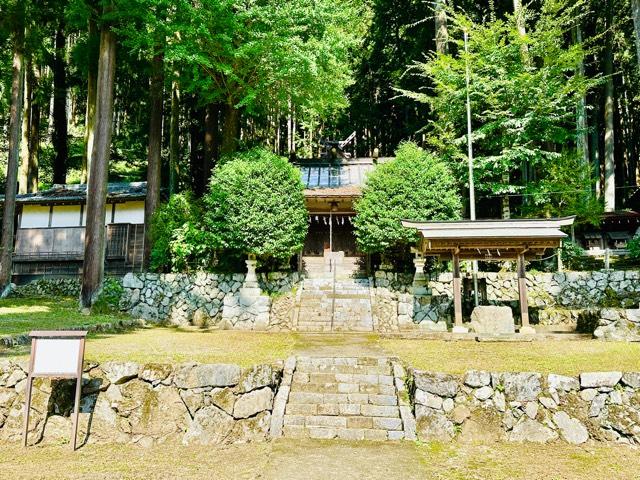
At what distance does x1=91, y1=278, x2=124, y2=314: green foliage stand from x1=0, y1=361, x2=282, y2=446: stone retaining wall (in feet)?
24.1

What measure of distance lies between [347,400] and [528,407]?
2398 mm

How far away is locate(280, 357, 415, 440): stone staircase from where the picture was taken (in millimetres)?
5762

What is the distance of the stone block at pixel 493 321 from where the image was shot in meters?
11.1

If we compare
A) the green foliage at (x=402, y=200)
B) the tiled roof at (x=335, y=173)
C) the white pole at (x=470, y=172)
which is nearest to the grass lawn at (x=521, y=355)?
the white pole at (x=470, y=172)

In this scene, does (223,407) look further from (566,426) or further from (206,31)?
(206,31)

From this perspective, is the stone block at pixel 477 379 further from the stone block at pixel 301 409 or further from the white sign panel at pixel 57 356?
the white sign panel at pixel 57 356

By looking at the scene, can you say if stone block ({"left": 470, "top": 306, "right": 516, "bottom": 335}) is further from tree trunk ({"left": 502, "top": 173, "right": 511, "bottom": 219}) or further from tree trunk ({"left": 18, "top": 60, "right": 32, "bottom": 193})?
tree trunk ({"left": 18, "top": 60, "right": 32, "bottom": 193})

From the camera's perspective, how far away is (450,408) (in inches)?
235

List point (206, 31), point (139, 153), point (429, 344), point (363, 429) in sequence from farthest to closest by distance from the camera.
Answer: point (139, 153)
point (206, 31)
point (429, 344)
point (363, 429)

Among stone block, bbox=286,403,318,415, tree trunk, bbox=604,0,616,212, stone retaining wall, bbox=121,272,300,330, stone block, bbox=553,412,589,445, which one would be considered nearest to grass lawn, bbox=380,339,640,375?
stone block, bbox=553,412,589,445

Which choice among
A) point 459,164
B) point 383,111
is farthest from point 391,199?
point 383,111

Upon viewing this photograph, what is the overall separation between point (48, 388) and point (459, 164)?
13.7 metres

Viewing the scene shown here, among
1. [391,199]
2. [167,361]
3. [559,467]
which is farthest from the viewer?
[391,199]

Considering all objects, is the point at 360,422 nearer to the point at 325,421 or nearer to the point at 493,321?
the point at 325,421
